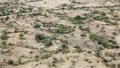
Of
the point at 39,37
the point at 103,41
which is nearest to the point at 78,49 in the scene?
the point at 103,41

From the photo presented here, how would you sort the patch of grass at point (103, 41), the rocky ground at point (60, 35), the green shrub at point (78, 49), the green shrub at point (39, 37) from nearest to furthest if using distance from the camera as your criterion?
the rocky ground at point (60, 35)
the green shrub at point (78, 49)
the patch of grass at point (103, 41)
the green shrub at point (39, 37)

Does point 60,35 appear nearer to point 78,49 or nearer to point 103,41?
point 78,49

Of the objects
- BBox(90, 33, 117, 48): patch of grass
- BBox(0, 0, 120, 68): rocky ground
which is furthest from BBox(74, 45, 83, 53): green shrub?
BBox(90, 33, 117, 48): patch of grass

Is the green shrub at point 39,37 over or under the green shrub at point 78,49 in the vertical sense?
over

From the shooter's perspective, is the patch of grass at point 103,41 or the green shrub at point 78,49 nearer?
the green shrub at point 78,49

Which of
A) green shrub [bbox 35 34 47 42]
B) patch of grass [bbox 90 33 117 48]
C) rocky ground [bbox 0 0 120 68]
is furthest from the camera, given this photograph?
green shrub [bbox 35 34 47 42]

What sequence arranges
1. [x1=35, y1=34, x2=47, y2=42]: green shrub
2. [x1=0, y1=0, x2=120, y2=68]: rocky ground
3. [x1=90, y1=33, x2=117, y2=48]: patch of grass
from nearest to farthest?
1. [x1=0, y1=0, x2=120, y2=68]: rocky ground
2. [x1=90, y1=33, x2=117, y2=48]: patch of grass
3. [x1=35, y1=34, x2=47, y2=42]: green shrub

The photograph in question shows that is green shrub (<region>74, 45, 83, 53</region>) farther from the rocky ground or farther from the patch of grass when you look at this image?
the patch of grass

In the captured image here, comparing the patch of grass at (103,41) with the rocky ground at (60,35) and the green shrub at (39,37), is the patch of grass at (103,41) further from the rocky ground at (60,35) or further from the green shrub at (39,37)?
the green shrub at (39,37)

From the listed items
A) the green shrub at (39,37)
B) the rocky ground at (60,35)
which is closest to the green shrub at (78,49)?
the rocky ground at (60,35)

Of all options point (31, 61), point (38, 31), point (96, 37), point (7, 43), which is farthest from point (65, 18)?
point (31, 61)

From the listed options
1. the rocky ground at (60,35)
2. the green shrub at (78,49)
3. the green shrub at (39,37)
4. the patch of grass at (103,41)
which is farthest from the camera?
the green shrub at (39,37)
